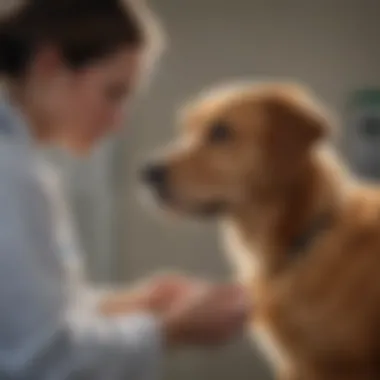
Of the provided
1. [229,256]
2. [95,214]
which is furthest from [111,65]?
[229,256]

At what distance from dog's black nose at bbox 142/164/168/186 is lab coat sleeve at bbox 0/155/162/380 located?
18cm

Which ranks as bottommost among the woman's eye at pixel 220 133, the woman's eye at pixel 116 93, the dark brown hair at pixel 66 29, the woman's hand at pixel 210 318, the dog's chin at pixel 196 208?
the woman's hand at pixel 210 318

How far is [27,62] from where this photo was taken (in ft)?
5.19

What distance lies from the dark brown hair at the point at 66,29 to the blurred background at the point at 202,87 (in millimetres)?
65

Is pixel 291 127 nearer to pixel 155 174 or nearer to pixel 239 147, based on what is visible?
pixel 239 147

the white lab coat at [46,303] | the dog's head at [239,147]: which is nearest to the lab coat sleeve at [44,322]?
the white lab coat at [46,303]

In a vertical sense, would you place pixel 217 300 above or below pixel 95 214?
below

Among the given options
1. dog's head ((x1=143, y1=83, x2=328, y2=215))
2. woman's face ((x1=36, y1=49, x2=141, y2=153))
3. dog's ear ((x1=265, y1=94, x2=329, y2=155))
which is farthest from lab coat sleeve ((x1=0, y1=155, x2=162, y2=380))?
dog's ear ((x1=265, y1=94, x2=329, y2=155))

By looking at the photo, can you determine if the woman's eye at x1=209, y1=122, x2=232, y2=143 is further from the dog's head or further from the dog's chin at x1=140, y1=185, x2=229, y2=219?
the dog's chin at x1=140, y1=185, x2=229, y2=219

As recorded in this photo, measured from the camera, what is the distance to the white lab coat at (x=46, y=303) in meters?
1.52

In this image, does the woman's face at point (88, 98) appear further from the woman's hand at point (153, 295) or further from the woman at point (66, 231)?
the woman's hand at point (153, 295)

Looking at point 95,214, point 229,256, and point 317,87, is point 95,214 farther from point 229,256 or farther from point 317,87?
point 317,87

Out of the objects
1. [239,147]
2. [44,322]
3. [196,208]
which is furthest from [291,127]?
[44,322]

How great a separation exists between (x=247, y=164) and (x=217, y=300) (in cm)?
24
